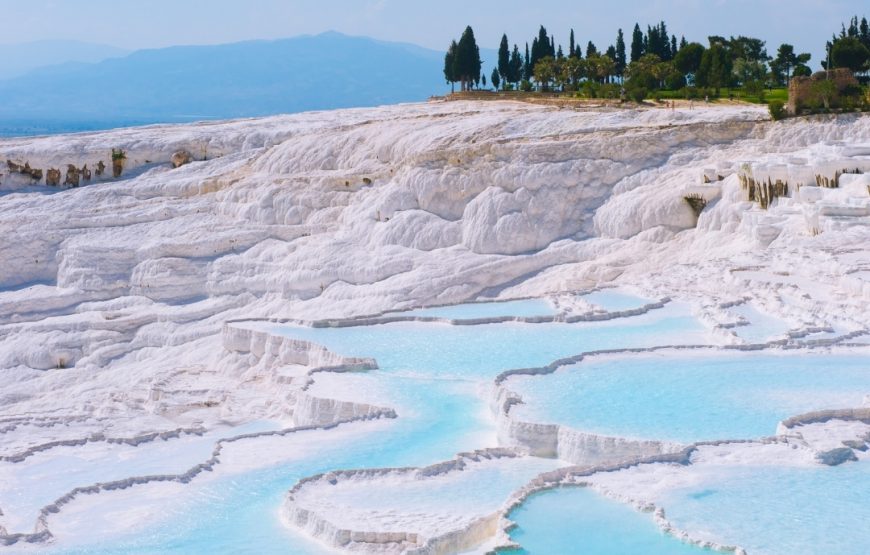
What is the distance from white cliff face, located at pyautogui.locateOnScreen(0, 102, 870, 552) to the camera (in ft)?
54.1

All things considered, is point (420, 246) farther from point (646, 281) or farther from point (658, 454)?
point (658, 454)

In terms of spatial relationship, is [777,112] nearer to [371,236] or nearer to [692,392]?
[371,236]

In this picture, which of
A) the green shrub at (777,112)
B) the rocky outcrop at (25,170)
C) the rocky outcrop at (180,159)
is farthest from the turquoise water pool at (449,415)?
the rocky outcrop at (25,170)

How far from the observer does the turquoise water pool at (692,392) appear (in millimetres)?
10445

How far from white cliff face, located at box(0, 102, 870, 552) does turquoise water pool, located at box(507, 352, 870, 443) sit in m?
2.20

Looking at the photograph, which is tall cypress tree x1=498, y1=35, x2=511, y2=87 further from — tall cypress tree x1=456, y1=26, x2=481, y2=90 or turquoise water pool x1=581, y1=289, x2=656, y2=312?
turquoise water pool x1=581, y1=289, x2=656, y2=312

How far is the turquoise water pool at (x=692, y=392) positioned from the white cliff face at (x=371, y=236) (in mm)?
2195

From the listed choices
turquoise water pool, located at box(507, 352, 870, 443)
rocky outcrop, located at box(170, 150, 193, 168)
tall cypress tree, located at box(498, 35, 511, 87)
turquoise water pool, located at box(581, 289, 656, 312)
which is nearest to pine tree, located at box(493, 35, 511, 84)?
tall cypress tree, located at box(498, 35, 511, 87)

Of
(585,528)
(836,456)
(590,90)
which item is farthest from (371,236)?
(585,528)

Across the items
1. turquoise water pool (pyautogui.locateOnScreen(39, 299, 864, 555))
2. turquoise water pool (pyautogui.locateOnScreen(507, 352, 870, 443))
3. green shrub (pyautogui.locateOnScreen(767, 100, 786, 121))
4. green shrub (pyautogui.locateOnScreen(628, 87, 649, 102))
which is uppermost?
green shrub (pyautogui.locateOnScreen(628, 87, 649, 102))

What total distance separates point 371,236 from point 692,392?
483 inches

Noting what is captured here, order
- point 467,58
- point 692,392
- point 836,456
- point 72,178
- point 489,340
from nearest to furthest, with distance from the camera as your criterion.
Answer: point 836,456
point 692,392
point 489,340
point 72,178
point 467,58

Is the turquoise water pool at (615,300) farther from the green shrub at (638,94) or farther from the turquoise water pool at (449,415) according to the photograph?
the green shrub at (638,94)

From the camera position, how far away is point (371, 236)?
2305cm
